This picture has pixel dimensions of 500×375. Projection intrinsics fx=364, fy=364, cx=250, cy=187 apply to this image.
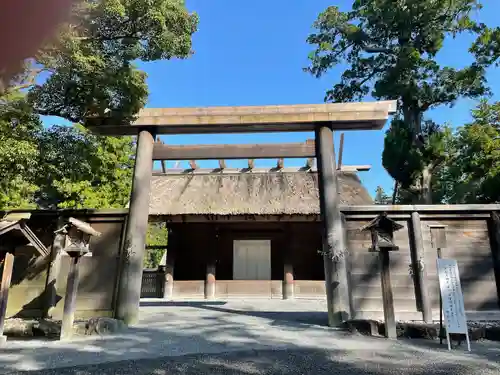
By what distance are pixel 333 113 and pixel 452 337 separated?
14.5 ft

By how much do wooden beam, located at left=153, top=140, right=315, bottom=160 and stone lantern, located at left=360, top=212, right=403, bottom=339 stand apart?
3.41 m

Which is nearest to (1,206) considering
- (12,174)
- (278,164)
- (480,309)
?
(12,174)

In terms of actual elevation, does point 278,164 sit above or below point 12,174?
above

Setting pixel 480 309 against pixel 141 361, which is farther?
pixel 480 309

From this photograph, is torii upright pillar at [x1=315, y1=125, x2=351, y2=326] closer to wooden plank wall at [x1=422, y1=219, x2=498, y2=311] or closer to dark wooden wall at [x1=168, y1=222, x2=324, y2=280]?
wooden plank wall at [x1=422, y1=219, x2=498, y2=311]

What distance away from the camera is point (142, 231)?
7.09 m

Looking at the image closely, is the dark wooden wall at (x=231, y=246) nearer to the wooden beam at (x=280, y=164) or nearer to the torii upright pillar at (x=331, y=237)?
the wooden beam at (x=280, y=164)

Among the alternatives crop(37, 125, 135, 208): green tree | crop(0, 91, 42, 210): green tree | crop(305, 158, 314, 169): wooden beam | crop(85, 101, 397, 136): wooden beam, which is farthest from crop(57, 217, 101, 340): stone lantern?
crop(305, 158, 314, 169): wooden beam

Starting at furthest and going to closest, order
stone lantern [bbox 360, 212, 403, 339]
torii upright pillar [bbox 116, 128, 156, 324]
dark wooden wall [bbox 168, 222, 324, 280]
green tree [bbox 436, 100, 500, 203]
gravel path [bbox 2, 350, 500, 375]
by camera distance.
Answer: dark wooden wall [bbox 168, 222, 324, 280]
green tree [bbox 436, 100, 500, 203]
torii upright pillar [bbox 116, 128, 156, 324]
stone lantern [bbox 360, 212, 403, 339]
gravel path [bbox 2, 350, 500, 375]

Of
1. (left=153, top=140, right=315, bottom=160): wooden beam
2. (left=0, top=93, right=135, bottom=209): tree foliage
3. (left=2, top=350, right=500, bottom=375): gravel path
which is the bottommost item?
(left=2, top=350, right=500, bottom=375): gravel path

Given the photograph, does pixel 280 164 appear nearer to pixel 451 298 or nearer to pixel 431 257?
pixel 431 257

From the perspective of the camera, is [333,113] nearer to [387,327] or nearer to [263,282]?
[387,327]

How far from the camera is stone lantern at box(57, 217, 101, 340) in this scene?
5.60m

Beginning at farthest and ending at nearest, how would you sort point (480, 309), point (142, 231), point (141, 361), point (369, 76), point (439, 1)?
point (369, 76)
point (439, 1)
point (142, 231)
point (480, 309)
point (141, 361)
